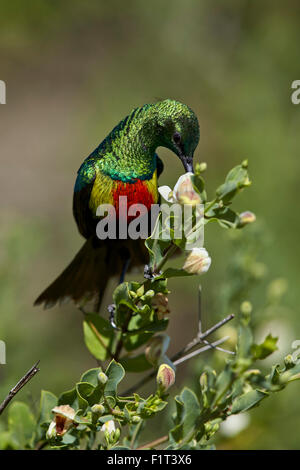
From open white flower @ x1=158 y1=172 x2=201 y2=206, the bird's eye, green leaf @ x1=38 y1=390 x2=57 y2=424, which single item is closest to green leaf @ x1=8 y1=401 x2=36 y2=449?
green leaf @ x1=38 y1=390 x2=57 y2=424

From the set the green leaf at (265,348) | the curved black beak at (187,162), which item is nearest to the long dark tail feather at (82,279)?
the curved black beak at (187,162)

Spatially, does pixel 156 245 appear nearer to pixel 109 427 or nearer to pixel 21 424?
pixel 109 427

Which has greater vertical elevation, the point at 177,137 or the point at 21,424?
the point at 177,137

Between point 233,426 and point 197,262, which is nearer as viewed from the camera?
point 197,262

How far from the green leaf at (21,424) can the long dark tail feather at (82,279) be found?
16.7 inches

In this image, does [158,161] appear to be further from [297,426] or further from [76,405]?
[297,426]

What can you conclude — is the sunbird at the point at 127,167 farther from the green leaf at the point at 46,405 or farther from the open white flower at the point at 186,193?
the green leaf at the point at 46,405

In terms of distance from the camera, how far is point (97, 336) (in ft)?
3.99

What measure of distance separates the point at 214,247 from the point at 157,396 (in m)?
1.84

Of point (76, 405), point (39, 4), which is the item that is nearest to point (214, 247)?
point (76, 405)

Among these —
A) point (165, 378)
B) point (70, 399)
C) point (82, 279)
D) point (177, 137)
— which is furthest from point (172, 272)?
point (82, 279)

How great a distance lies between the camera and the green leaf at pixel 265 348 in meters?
0.79

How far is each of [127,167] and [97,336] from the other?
1.31 feet

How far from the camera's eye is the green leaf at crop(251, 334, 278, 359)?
0.79 m
